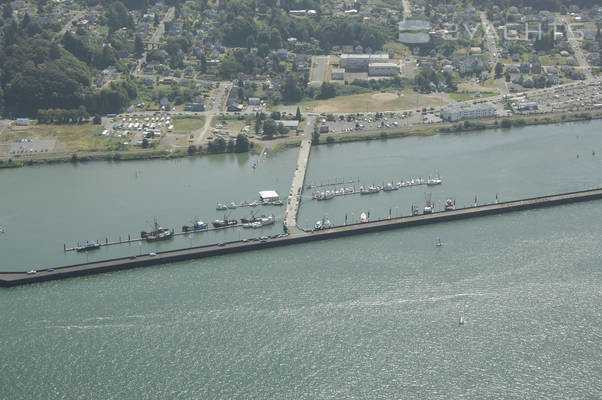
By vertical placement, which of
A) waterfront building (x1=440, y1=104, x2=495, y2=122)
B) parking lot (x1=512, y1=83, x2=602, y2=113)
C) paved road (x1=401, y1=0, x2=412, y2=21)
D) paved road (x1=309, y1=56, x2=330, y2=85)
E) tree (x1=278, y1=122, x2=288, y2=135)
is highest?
paved road (x1=401, y1=0, x2=412, y2=21)

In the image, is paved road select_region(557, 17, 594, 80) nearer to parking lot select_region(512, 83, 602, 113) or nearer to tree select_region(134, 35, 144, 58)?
parking lot select_region(512, 83, 602, 113)

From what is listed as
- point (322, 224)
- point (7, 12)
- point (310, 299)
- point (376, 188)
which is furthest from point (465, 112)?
point (7, 12)

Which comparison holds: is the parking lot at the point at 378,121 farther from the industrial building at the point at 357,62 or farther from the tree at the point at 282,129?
A: the industrial building at the point at 357,62

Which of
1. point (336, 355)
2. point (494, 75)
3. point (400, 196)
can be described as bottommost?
point (336, 355)

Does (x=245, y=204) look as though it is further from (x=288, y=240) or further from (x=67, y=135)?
(x=67, y=135)

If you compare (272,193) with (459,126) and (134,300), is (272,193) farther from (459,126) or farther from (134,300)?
(459,126)

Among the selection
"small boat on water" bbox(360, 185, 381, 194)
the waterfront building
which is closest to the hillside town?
the waterfront building

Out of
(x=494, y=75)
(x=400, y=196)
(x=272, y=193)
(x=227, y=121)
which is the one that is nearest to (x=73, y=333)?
(x=272, y=193)
